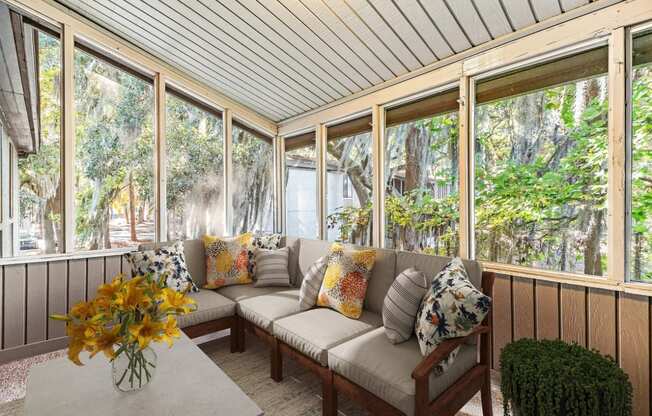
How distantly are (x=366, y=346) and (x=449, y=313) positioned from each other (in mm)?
526

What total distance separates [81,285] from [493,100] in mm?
3981

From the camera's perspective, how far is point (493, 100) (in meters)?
2.47

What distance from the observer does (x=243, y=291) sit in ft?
9.93

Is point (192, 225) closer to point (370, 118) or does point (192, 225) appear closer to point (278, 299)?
point (278, 299)

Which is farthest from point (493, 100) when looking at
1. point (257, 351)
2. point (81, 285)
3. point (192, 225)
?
point (81, 285)

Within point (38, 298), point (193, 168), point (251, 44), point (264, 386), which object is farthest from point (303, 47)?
point (38, 298)

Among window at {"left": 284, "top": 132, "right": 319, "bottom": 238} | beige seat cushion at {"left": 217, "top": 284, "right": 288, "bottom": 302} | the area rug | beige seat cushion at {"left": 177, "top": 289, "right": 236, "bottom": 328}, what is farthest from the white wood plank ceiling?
the area rug

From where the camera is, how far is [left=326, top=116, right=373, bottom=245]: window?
334cm

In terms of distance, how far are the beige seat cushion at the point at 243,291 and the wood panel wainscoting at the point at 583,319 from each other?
1.93 meters

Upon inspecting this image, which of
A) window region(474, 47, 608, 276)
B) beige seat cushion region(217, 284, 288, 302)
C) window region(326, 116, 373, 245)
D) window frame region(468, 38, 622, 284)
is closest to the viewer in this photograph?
window frame region(468, 38, 622, 284)

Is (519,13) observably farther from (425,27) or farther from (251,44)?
(251,44)

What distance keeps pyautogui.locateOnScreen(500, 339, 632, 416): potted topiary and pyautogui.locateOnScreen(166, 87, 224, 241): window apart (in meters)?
3.32

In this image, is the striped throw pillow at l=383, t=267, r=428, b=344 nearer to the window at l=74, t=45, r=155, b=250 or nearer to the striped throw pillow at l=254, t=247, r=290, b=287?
the striped throw pillow at l=254, t=247, r=290, b=287

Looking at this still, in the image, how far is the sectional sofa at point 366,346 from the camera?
5.13 ft
